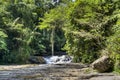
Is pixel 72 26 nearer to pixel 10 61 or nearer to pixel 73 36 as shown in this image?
pixel 73 36

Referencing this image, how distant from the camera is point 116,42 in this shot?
18594mm

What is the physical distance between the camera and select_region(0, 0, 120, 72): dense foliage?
2462 cm

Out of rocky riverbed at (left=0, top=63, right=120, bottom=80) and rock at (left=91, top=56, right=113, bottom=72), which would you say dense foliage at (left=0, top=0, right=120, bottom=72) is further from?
rocky riverbed at (left=0, top=63, right=120, bottom=80)

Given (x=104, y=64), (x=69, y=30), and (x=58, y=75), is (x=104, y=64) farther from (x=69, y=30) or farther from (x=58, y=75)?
(x=69, y=30)

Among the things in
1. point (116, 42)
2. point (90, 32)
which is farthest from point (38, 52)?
point (116, 42)

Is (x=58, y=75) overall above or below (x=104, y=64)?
below

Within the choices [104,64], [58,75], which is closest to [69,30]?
[104,64]

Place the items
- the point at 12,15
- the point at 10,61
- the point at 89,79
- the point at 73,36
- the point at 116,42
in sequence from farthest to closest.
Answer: the point at 12,15 < the point at 10,61 < the point at 73,36 < the point at 116,42 < the point at 89,79

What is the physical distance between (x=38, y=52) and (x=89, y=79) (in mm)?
27543

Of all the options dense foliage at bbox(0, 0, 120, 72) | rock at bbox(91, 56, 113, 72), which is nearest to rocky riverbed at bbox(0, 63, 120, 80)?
rock at bbox(91, 56, 113, 72)

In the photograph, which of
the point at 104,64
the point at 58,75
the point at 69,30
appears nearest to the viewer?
the point at 58,75

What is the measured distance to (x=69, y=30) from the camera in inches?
1120

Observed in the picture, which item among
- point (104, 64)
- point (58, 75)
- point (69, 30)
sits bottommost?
point (58, 75)

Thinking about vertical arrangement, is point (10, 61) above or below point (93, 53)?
below
